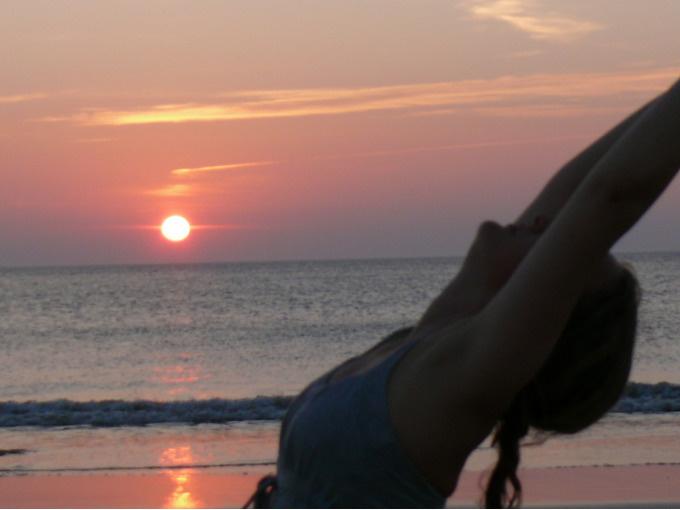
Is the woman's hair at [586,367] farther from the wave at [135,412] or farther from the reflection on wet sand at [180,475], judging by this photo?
the wave at [135,412]

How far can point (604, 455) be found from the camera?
40.5ft

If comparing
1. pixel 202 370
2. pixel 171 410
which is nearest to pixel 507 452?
pixel 171 410

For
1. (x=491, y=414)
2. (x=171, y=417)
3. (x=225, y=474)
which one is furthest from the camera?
(x=171, y=417)

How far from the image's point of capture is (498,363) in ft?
5.12

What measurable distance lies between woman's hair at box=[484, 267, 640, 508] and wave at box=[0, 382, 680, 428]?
16.3 m

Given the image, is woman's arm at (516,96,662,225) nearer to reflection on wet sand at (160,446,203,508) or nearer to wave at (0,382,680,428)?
reflection on wet sand at (160,446,203,508)

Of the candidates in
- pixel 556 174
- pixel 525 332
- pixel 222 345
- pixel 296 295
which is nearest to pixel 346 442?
pixel 525 332

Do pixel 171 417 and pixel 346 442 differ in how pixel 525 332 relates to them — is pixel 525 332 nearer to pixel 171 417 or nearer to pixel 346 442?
pixel 346 442

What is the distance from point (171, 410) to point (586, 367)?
60.6 ft

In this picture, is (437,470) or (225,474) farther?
(225,474)

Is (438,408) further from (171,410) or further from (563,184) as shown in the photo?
(171,410)

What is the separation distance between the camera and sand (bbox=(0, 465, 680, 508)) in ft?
31.6

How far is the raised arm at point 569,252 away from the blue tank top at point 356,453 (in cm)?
16

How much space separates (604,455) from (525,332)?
1124 cm
